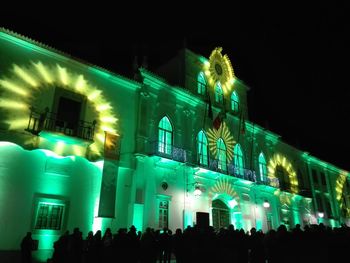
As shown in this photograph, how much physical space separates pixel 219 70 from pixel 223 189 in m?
9.03

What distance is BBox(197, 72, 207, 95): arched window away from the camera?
71.5ft

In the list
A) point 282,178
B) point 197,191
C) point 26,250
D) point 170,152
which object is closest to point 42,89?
point 26,250

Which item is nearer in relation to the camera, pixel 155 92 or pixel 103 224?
pixel 103 224

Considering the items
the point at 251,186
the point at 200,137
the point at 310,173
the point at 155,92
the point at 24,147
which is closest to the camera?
the point at 24,147

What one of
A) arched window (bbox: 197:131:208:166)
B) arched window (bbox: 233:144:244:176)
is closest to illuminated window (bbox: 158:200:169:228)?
arched window (bbox: 197:131:208:166)

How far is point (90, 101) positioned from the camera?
15.6m

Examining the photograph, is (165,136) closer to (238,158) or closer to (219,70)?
(238,158)

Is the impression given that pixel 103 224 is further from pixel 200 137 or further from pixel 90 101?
pixel 200 137

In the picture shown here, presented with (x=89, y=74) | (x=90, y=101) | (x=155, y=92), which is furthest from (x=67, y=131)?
(x=155, y=92)

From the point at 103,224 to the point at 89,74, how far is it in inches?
295

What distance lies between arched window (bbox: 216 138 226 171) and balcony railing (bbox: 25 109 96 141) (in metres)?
9.22

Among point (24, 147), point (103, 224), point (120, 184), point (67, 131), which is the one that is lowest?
point (103, 224)

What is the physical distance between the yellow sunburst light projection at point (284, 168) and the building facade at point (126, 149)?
0.71ft

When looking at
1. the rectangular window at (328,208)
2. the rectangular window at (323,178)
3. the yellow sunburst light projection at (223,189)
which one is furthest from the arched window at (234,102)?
the rectangular window at (328,208)
